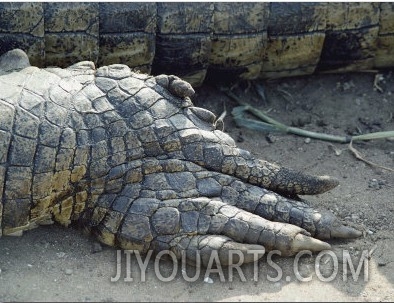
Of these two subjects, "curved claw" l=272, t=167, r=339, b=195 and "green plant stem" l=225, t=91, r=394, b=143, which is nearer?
"curved claw" l=272, t=167, r=339, b=195

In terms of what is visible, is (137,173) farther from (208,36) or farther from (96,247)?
(208,36)

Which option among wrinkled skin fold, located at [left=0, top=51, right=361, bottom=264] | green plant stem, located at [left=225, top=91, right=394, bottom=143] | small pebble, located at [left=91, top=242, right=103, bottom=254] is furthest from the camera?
green plant stem, located at [left=225, top=91, right=394, bottom=143]

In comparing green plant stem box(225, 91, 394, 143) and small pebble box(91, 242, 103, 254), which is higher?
green plant stem box(225, 91, 394, 143)

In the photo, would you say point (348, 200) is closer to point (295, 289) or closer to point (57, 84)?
point (295, 289)

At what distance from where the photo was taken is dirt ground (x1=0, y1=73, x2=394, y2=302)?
14.6 feet

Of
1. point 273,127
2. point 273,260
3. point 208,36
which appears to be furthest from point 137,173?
point 273,127

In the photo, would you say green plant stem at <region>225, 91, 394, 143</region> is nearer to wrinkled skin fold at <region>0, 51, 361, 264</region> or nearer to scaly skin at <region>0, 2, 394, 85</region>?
scaly skin at <region>0, 2, 394, 85</region>

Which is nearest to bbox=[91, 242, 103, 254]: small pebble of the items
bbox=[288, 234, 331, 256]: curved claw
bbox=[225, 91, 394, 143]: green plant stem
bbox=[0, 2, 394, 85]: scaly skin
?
bbox=[288, 234, 331, 256]: curved claw

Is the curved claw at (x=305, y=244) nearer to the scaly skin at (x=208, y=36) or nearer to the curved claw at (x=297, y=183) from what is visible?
the curved claw at (x=297, y=183)

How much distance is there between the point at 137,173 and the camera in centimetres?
485

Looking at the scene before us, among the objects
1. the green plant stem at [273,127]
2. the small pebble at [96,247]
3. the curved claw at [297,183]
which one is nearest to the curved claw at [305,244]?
the curved claw at [297,183]

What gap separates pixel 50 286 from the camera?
175 inches

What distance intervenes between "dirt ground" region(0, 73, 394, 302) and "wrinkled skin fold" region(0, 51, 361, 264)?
12 cm

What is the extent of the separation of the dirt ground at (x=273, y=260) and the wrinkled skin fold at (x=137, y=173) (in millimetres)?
116
